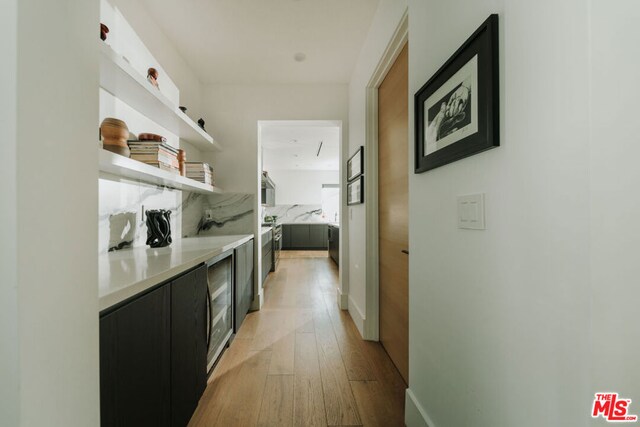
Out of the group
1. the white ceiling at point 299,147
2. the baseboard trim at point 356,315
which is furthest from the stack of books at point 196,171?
the baseboard trim at point 356,315

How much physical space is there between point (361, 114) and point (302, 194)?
637 cm

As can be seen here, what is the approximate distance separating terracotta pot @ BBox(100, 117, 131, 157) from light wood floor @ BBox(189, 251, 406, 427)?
4.88 ft

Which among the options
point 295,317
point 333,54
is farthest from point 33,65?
point 295,317

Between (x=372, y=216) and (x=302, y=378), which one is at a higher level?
(x=372, y=216)

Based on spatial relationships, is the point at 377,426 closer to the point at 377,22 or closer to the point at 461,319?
the point at 461,319

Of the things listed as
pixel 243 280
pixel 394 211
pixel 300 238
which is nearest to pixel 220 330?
pixel 243 280

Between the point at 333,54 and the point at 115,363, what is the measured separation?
2.70 m

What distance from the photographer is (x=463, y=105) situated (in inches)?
36.5

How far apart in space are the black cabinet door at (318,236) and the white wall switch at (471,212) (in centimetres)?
714

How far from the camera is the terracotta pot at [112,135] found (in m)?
1.43

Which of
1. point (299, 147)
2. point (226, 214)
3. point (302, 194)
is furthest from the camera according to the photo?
point (302, 194)

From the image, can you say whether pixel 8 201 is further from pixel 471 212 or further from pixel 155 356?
pixel 471 212

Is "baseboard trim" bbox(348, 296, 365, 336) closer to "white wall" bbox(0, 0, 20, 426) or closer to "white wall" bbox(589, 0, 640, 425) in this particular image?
"white wall" bbox(589, 0, 640, 425)

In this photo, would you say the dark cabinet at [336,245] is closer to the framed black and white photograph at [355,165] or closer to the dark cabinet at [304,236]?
the dark cabinet at [304,236]
